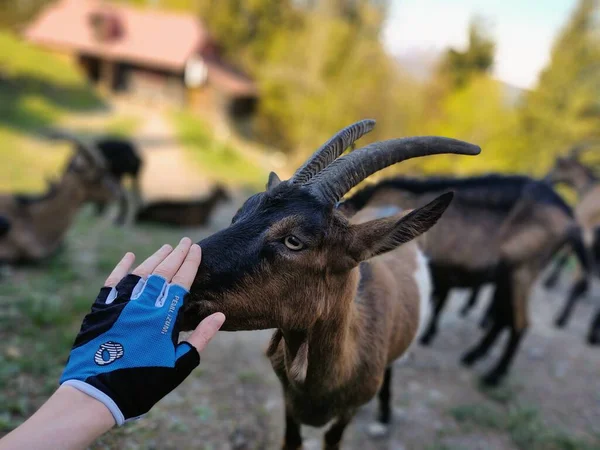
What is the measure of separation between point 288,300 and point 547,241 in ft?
13.4

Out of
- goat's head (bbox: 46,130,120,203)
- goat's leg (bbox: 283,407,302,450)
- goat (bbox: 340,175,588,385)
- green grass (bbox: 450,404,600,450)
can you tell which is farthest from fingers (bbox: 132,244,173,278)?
goat's head (bbox: 46,130,120,203)

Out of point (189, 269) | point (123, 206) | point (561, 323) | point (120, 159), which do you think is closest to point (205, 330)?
point (189, 269)

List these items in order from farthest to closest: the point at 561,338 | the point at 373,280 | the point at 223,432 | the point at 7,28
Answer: the point at 7,28, the point at 561,338, the point at 223,432, the point at 373,280

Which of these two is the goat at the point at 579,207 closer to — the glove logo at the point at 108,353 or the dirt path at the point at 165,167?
the glove logo at the point at 108,353

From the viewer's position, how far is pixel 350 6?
24500 millimetres

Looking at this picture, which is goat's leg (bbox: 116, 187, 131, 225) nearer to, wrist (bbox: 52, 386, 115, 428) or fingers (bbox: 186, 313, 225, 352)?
fingers (bbox: 186, 313, 225, 352)

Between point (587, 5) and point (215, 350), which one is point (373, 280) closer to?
point (215, 350)

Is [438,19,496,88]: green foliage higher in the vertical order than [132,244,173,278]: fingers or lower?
higher

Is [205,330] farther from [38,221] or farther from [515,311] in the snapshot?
[38,221]

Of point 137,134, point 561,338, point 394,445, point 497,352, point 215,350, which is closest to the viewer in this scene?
point 394,445

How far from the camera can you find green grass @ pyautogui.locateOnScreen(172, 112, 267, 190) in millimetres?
15750

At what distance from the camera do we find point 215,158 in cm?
1820

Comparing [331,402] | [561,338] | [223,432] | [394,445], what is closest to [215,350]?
[223,432]

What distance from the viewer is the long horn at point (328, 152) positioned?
203 cm
